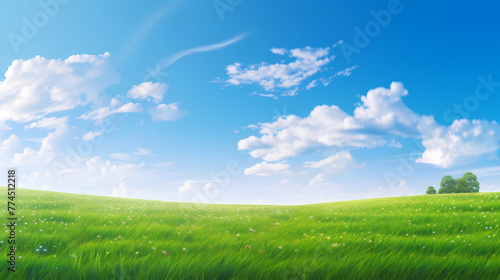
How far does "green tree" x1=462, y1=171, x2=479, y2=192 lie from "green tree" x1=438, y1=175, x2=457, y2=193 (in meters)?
2.33

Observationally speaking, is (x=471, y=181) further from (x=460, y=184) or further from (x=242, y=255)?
(x=242, y=255)

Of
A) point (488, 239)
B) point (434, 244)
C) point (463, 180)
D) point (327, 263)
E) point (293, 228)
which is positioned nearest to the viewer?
point (327, 263)

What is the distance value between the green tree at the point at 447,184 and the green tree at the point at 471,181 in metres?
2.33

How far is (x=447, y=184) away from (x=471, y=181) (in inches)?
177

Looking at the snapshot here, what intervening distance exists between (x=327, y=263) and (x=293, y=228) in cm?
479

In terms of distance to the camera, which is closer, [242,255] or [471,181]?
[242,255]

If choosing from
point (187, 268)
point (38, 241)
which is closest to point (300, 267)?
point (187, 268)

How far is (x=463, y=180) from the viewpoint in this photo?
6034cm

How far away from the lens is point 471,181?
6050 centimetres

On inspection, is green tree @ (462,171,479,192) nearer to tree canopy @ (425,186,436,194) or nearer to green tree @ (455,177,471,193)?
green tree @ (455,177,471,193)

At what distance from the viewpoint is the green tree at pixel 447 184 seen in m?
60.0

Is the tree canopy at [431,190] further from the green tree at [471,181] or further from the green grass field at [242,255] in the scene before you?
the green grass field at [242,255]

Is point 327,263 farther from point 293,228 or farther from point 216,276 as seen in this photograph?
point 293,228

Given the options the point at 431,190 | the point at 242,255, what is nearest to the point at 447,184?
the point at 431,190
